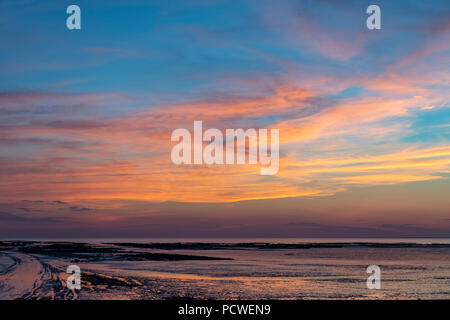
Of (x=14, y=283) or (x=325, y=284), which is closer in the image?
(x=14, y=283)

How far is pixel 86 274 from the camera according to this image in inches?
1533

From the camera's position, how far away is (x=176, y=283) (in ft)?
112
